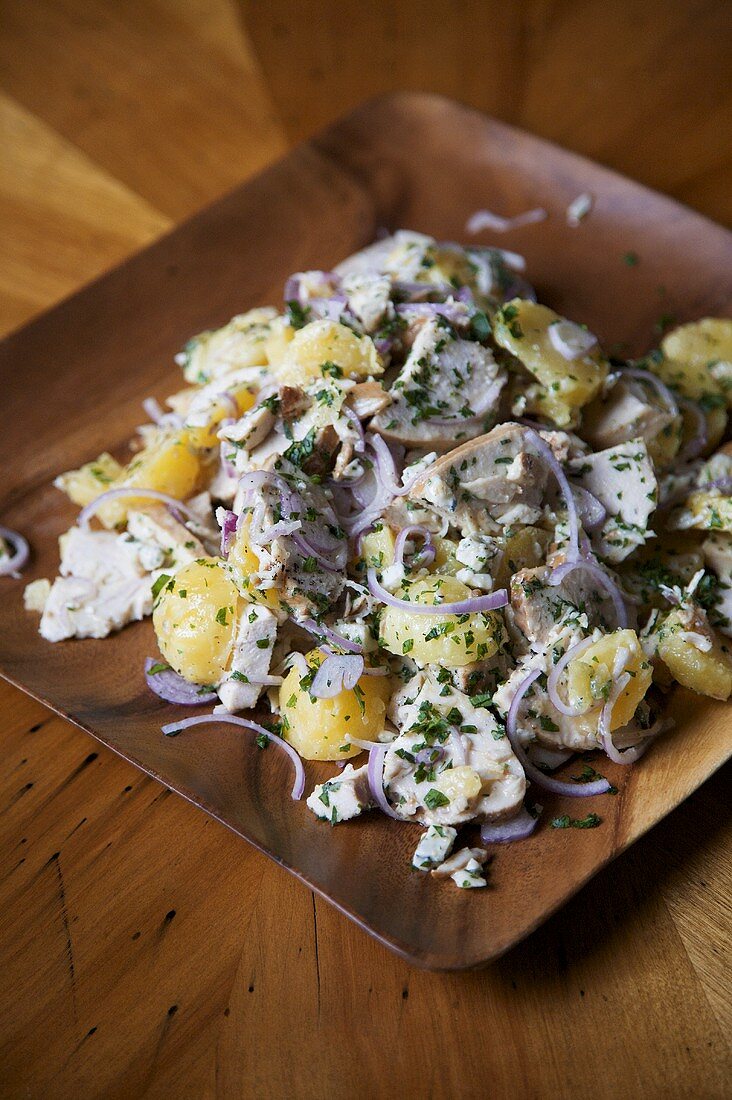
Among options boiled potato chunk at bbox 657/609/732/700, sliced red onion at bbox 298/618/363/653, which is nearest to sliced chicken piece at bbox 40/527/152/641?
sliced red onion at bbox 298/618/363/653

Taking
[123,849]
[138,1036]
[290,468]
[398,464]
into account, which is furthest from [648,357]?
[138,1036]

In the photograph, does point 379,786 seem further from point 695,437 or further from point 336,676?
point 695,437

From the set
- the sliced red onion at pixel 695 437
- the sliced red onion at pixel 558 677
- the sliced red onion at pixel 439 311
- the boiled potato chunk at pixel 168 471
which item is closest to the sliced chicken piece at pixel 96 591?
the boiled potato chunk at pixel 168 471

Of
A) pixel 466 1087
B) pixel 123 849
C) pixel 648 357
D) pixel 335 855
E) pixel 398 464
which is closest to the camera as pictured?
pixel 466 1087

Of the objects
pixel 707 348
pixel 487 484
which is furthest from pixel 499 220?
pixel 487 484

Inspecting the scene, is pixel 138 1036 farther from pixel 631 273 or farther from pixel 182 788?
pixel 631 273

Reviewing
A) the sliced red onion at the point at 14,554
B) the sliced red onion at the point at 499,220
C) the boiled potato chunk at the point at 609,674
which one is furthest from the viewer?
the sliced red onion at the point at 499,220

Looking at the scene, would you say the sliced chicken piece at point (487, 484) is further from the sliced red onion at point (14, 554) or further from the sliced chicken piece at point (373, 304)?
the sliced red onion at point (14, 554)
